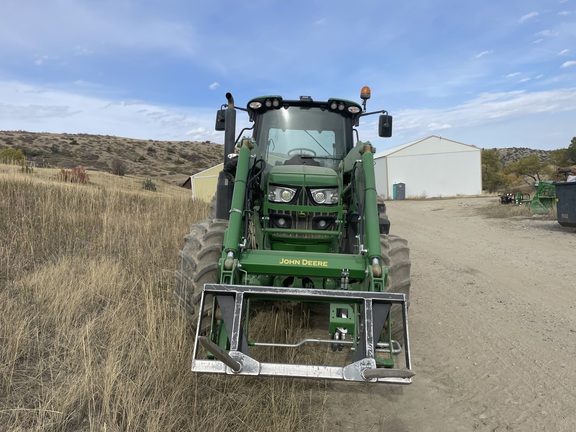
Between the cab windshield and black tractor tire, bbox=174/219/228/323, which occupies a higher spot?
the cab windshield

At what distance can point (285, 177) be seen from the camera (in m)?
4.40

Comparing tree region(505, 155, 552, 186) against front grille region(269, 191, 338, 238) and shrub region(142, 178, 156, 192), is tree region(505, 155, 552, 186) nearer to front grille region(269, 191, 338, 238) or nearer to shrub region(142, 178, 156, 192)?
shrub region(142, 178, 156, 192)

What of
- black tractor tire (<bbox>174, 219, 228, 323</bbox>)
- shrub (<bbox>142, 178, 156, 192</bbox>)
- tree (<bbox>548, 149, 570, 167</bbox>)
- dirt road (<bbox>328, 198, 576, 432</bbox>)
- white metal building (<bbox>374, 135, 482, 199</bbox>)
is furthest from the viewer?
tree (<bbox>548, 149, 570, 167</bbox>)

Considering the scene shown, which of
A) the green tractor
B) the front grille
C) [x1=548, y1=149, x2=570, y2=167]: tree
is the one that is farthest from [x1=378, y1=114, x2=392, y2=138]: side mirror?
[x1=548, y1=149, x2=570, y2=167]: tree

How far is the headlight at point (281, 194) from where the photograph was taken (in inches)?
172

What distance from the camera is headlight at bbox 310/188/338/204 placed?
4391 millimetres

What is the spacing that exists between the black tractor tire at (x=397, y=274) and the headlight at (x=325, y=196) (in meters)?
0.65

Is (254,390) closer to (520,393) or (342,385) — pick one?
(342,385)

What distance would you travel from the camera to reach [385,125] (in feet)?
18.1

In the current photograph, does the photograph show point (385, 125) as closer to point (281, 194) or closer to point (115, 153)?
point (281, 194)

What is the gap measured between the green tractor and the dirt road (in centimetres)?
34

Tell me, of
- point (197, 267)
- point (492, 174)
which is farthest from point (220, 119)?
point (492, 174)

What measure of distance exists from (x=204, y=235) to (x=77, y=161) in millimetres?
42593

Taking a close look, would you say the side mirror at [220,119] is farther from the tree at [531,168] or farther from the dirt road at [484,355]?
the tree at [531,168]
